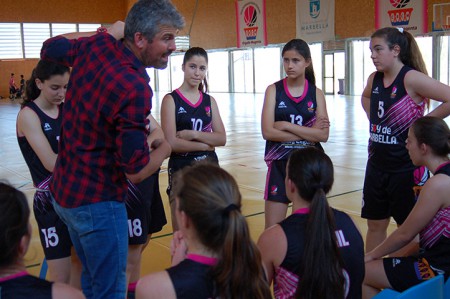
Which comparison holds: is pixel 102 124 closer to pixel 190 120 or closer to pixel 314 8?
pixel 190 120

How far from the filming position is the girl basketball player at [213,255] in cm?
165

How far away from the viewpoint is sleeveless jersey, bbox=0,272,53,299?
5.16ft

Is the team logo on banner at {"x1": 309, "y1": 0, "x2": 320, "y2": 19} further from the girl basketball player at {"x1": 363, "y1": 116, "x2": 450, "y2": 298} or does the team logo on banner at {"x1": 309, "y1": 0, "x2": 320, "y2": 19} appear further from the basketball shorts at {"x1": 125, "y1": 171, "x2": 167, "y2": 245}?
the girl basketball player at {"x1": 363, "y1": 116, "x2": 450, "y2": 298}

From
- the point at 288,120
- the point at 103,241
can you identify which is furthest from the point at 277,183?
the point at 103,241

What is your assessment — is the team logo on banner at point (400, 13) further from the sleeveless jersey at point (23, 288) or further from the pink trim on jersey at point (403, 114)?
the sleeveless jersey at point (23, 288)

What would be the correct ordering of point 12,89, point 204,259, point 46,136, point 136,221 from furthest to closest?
point 12,89 → point 136,221 → point 46,136 → point 204,259

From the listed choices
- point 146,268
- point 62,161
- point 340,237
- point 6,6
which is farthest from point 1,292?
point 6,6

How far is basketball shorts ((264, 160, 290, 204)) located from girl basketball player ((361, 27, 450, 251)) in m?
0.60

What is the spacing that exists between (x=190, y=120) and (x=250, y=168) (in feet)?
14.4

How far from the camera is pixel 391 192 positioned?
141 inches

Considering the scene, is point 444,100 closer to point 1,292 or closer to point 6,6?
point 1,292

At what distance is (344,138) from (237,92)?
761 inches

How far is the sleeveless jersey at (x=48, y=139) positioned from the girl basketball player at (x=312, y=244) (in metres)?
1.44

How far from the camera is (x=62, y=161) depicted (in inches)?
86.1
